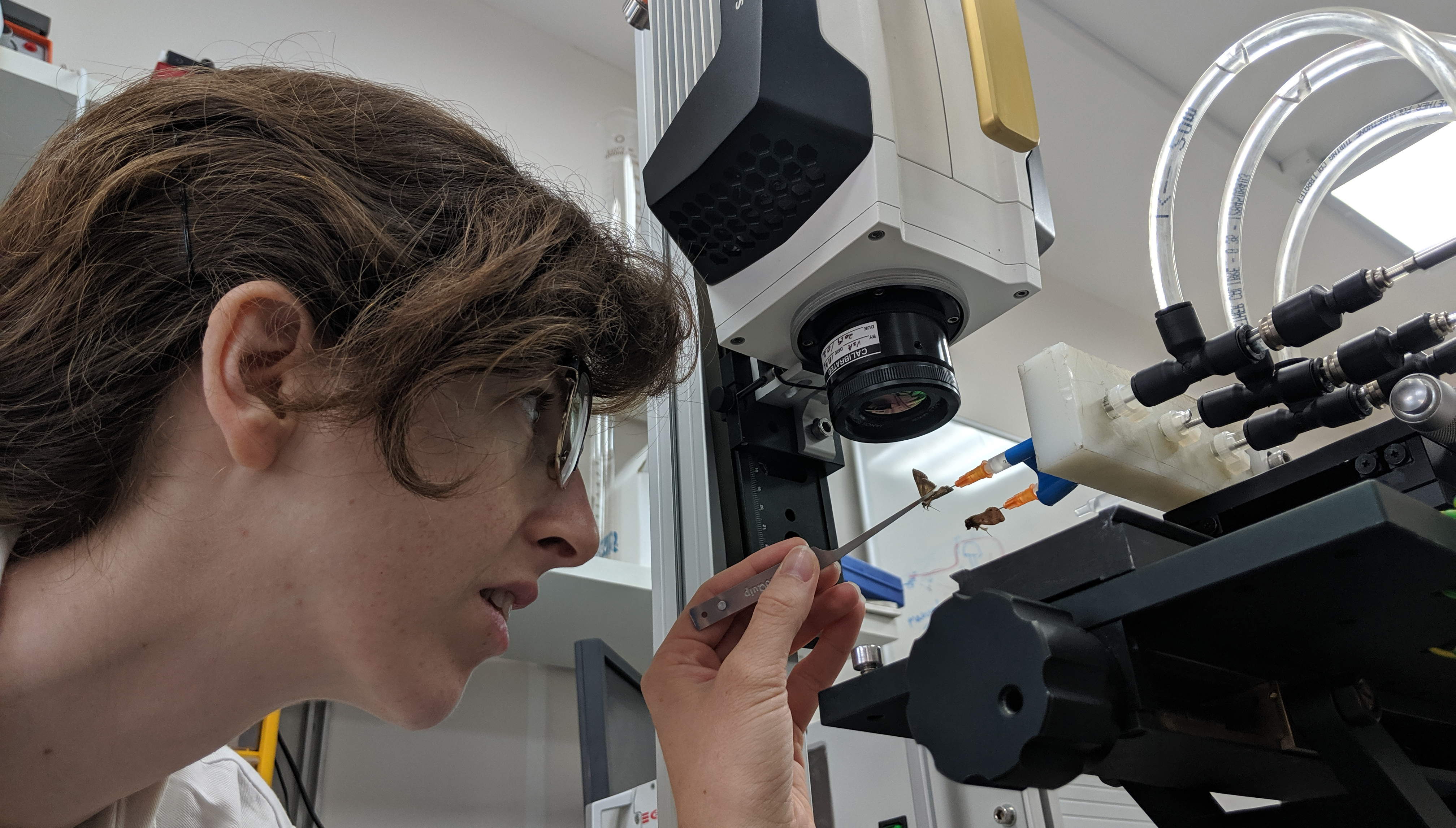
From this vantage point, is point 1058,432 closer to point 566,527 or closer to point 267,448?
point 566,527

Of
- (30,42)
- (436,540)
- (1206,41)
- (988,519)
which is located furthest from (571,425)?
(1206,41)

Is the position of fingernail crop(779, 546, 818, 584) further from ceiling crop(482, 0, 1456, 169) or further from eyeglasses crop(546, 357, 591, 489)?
ceiling crop(482, 0, 1456, 169)

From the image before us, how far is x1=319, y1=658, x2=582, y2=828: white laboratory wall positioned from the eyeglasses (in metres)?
0.95

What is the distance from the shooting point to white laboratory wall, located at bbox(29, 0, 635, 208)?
1.64 metres

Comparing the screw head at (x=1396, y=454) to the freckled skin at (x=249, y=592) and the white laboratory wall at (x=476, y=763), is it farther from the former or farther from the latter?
the white laboratory wall at (x=476, y=763)

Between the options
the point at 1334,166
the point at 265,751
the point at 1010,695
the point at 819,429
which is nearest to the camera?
the point at 1010,695

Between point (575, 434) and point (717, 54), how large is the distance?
0.31 metres

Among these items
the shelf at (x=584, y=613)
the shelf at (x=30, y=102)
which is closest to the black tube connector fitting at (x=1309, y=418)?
the shelf at (x=584, y=613)

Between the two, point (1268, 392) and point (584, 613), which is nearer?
point (1268, 392)

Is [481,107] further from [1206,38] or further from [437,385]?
[1206,38]

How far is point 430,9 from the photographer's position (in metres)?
2.10

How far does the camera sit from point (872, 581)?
138 centimetres

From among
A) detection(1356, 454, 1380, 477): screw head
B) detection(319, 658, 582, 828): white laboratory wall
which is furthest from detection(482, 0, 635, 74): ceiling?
detection(1356, 454, 1380, 477): screw head

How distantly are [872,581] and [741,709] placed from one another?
71cm
